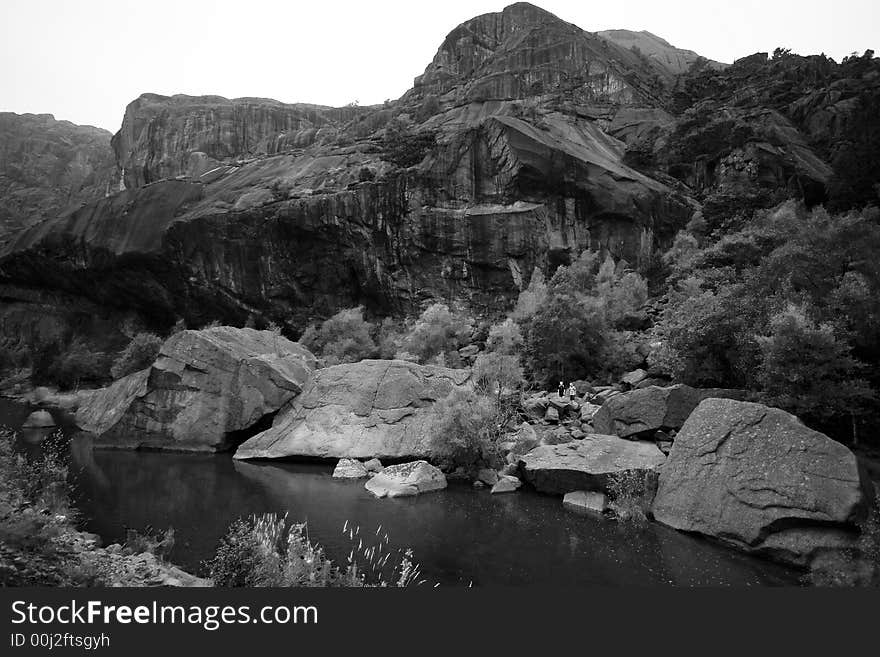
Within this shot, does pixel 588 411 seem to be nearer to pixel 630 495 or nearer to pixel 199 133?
pixel 630 495

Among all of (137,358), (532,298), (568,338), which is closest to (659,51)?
(532,298)

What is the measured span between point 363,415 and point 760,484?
20561mm

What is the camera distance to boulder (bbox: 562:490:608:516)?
18.5 metres

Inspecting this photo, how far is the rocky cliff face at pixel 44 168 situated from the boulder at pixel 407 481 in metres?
105

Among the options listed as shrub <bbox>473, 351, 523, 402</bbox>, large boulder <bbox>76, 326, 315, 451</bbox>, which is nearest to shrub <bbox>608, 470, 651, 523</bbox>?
shrub <bbox>473, 351, 523, 402</bbox>

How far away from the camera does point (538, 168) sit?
51375mm

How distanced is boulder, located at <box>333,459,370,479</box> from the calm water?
776 mm

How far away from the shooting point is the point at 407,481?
21906 mm

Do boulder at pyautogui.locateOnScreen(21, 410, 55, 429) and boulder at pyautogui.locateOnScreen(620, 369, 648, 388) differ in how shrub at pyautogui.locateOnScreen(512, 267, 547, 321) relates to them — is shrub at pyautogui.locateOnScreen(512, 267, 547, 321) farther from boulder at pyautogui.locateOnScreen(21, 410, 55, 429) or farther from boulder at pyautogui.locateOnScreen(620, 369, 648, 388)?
boulder at pyautogui.locateOnScreen(21, 410, 55, 429)

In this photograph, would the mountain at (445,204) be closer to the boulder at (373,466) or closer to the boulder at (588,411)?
the boulder at (588,411)

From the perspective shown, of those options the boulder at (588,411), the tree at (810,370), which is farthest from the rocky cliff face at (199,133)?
the tree at (810,370)

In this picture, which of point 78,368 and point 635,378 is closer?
point 635,378

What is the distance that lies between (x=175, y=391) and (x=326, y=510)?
65.9 feet

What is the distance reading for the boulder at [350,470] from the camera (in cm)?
2498
